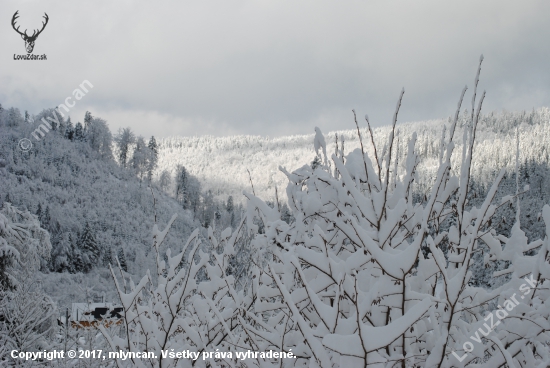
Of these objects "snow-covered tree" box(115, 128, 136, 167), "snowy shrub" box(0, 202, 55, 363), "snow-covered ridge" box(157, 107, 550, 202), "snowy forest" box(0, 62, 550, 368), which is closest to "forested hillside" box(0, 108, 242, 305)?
"snow-covered tree" box(115, 128, 136, 167)

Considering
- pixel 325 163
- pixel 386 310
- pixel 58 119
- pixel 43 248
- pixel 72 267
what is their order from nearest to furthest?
pixel 386 310, pixel 325 163, pixel 43 248, pixel 72 267, pixel 58 119

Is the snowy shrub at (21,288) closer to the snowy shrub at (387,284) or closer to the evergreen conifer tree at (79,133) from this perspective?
the snowy shrub at (387,284)

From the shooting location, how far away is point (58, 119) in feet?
209

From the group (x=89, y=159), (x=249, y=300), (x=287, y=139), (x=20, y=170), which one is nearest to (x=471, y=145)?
(x=249, y=300)

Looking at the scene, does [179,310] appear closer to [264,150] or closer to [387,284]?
[387,284]

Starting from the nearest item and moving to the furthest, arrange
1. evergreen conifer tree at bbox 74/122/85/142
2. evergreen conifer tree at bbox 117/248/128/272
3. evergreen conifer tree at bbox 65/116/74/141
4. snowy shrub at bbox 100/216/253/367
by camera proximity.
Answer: snowy shrub at bbox 100/216/253/367
evergreen conifer tree at bbox 117/248/128/272
evergreen conifer tree at bbox 65/116/74/141
evergreen conifer tree at bbox 74/122/85/142

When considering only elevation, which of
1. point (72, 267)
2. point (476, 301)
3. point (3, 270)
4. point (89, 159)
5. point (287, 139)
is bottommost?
point (72, 267)

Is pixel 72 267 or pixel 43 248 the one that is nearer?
pixel 43 248

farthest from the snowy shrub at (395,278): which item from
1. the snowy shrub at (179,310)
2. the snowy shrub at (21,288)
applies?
the snowy shrub at (21,288)

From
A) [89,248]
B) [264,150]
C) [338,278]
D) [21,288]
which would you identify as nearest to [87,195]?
[89,248]

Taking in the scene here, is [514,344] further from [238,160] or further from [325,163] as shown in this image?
[238,160]

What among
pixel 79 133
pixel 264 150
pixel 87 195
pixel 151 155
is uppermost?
pixel 264 150

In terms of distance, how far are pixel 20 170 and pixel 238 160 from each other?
391 feet

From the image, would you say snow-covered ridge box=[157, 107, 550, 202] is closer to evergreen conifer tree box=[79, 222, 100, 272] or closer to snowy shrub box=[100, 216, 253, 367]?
evergreen conifer tree box=[79, 222, 100, 272]
